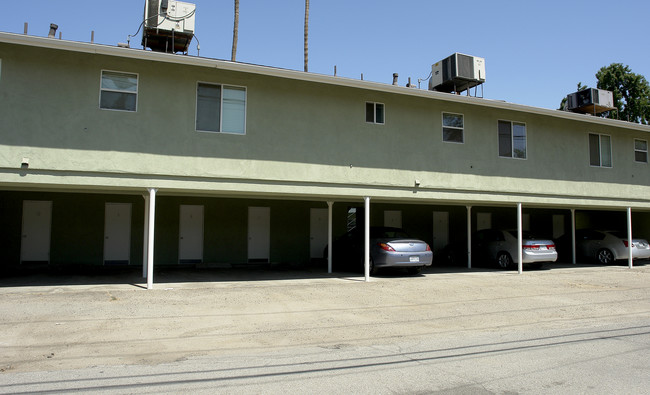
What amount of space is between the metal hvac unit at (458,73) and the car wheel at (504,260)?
6.00 m

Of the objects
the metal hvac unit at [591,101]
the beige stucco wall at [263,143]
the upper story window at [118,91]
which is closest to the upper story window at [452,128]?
the beige stucco wall at [263,143]

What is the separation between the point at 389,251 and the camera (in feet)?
43.6

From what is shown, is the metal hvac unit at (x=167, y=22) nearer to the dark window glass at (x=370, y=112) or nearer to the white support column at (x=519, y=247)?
the dark window glass at (x=370, y=112)

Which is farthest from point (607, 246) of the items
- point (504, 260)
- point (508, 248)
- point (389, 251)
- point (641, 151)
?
point (389, 251)

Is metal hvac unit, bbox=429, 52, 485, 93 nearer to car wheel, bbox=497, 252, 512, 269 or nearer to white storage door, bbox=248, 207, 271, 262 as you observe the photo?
car wheel, bbox=497, 252, 512, 269

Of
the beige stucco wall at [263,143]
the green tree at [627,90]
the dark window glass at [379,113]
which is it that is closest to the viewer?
→ the beige stucco wall at [263,143]

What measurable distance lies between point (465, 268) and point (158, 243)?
10.8 metres

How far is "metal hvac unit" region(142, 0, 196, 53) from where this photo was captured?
12344 millimetres

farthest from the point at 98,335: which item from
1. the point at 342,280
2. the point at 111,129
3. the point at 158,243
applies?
the point at 158,243

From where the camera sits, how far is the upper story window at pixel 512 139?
51.1 ft

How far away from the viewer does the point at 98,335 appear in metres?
7.02

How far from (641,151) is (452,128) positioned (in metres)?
9.50

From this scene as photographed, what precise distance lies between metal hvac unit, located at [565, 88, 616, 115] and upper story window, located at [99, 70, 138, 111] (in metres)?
16.8

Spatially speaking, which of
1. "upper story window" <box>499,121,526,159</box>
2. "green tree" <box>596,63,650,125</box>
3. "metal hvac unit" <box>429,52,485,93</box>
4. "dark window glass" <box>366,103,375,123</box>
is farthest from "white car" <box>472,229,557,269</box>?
"green tree" <box>596,63,650,125</box>
